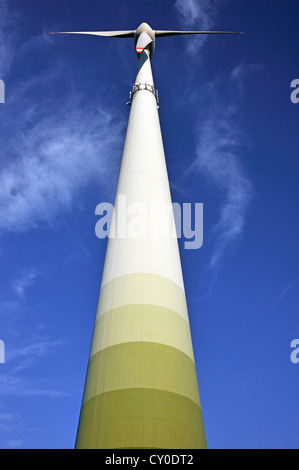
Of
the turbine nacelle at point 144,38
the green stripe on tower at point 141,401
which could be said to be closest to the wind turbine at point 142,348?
the green stripe on tower at point 141,401

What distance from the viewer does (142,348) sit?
11281mm

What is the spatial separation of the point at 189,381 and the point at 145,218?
23.3 ft

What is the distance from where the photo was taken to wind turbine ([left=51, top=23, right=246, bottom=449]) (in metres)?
9.88

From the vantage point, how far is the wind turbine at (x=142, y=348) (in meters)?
9.88

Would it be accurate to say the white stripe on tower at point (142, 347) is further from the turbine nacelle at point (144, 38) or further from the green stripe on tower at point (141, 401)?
the turbine nacelle at point (144, 38)

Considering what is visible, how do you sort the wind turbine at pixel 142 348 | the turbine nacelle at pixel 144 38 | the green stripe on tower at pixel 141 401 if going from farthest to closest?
the turbine nacelle at pixel 144 38, the wind turbine at pixel 142 348, the green stripe on tower at pixel 141 401

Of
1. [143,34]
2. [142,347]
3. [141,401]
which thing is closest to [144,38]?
[143,34]

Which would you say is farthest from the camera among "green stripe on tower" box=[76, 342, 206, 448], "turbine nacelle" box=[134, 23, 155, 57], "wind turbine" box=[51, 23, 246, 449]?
"turbine nacelle" box=[134, 23, 155, 57]

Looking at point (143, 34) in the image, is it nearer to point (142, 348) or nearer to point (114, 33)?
point (114, 33)

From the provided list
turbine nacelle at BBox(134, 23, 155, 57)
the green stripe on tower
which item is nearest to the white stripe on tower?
the green stripe on tower

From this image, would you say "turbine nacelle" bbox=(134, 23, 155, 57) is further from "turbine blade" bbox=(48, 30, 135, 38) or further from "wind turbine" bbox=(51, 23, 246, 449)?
"wind turbine" bbox=(51, 23, 246, 449)
